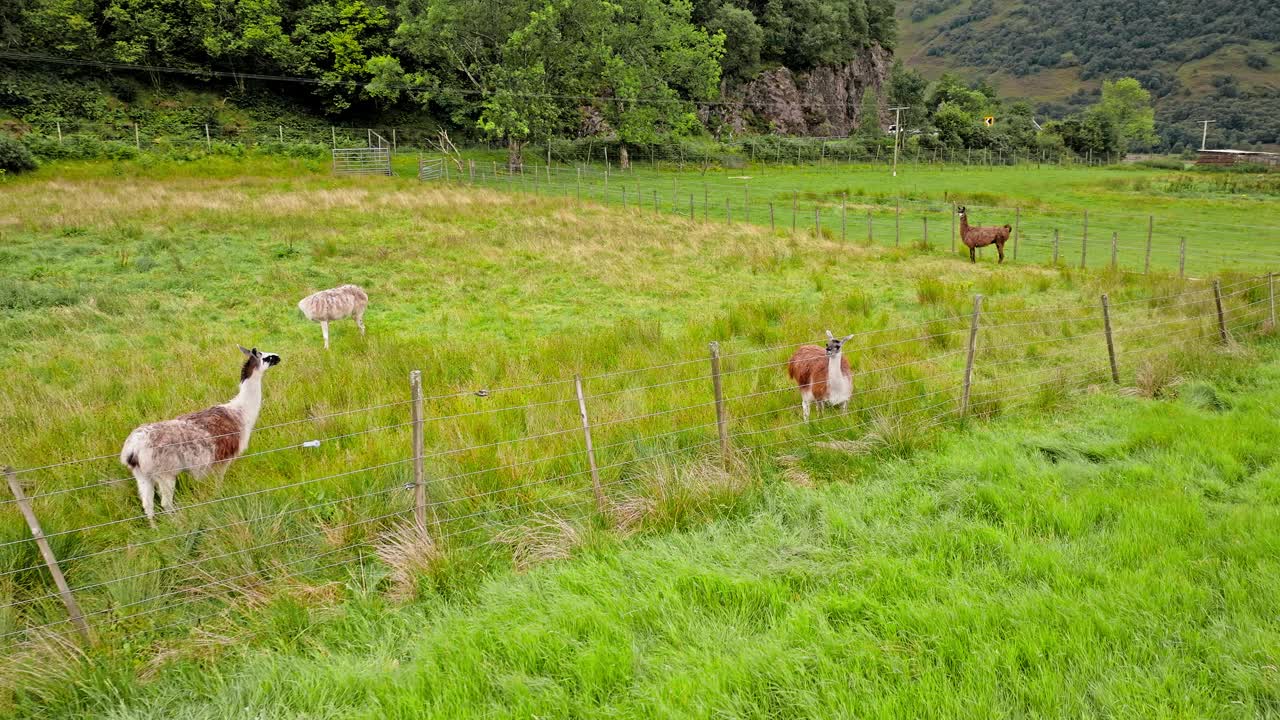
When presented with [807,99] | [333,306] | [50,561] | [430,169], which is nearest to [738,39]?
[807,99]

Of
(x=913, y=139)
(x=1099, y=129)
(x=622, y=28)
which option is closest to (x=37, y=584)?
(x=622, y=28)

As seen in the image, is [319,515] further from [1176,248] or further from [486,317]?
[1176,248]

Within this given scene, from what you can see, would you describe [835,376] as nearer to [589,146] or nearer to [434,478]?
[434,478]


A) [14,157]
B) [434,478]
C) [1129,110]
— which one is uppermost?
[1129,110]

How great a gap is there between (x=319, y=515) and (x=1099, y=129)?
110 metres

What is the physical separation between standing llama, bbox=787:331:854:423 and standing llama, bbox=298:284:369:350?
299 inches

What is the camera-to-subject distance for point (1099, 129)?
9106 centimetres

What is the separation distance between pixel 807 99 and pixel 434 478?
101 meters

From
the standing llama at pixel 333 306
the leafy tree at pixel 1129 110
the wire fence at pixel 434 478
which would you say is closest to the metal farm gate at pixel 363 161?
the standing llama at pixel 333 306

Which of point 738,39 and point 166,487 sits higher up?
point 738,39

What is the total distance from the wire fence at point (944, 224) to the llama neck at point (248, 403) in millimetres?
19575

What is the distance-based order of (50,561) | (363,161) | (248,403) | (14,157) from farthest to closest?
(363,161) < (14,157) < (248,403) < (50,561)

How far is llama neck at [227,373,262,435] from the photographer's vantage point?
6.30 metres

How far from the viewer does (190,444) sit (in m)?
5.58
